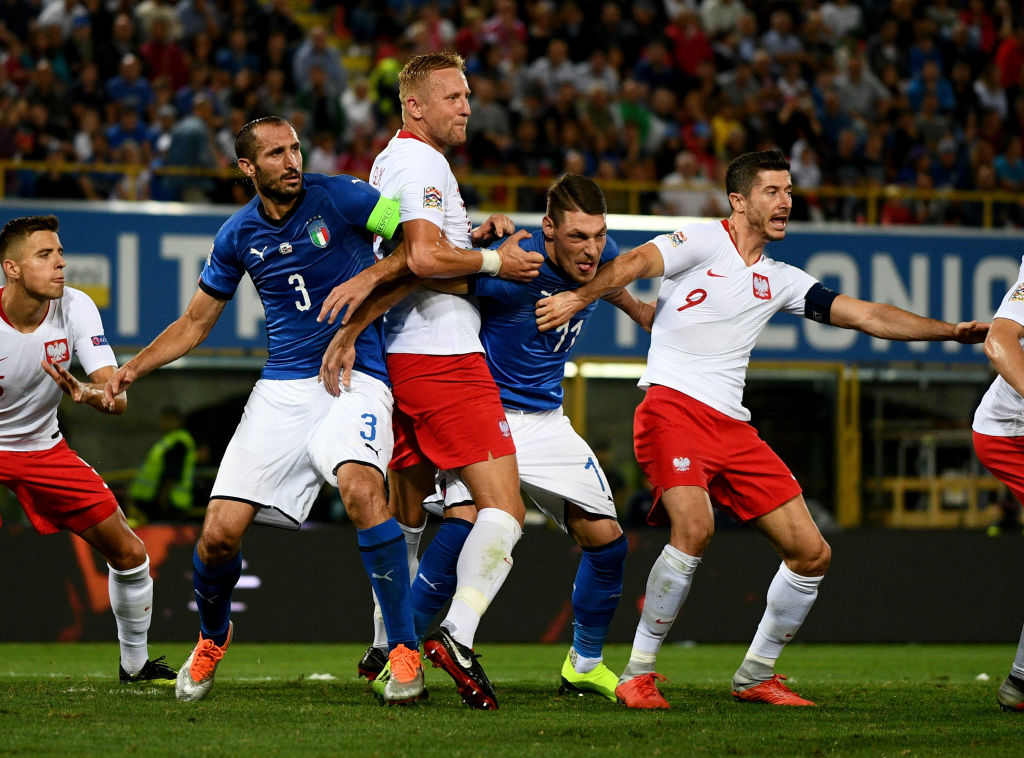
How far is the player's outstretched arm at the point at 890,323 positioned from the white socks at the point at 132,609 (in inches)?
138

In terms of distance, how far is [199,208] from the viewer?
1280 centimetres

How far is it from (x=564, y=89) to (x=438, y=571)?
9.51 metres

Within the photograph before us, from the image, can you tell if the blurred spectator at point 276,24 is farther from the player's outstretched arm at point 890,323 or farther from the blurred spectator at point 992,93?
the player's outstretched arm at point 890,323

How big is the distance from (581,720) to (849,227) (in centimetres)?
968

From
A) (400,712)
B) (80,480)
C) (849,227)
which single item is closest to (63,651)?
(80,480)

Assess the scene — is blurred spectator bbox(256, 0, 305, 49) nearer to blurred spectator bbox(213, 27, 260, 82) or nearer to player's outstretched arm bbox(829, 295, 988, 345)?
blurred spectator bbox(213, 27, 260, 82)

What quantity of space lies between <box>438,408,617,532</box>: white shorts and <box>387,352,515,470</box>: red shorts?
0.74 feet

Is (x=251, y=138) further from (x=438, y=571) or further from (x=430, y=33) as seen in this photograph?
(x=430, y=33)

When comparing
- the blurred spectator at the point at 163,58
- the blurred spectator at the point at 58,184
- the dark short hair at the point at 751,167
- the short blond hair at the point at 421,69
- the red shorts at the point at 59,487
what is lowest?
the red shorts at the point at 59,487

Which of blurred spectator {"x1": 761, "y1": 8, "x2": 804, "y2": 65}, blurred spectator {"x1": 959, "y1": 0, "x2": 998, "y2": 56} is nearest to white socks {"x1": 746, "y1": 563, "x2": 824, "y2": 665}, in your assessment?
blurred spectator {"x1": 761, "y1": 8, "x2": 804, "y2": 65}

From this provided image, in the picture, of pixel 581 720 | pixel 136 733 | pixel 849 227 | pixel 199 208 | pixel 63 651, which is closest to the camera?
pixel 136 733

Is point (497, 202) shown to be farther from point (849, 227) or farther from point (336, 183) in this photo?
point (336, 183)

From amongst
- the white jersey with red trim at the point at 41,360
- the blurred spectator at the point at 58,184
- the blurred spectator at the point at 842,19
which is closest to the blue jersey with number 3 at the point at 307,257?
the white jersey with red trim at the point at 41,360

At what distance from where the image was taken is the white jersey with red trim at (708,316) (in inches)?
242
